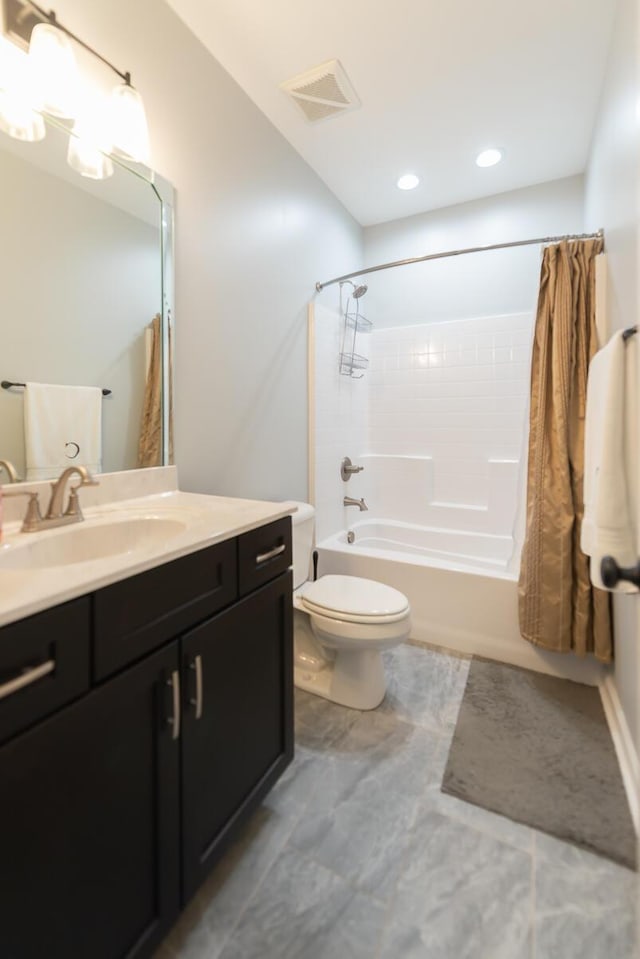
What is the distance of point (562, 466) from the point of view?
171 centimetres

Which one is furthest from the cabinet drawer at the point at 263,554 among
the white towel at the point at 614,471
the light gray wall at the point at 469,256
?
the light gray wall at the point at 469,256

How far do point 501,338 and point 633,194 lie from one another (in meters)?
1.41

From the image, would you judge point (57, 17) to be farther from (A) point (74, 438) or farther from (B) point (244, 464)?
(B) point (244, 464)

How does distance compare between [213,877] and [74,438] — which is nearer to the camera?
[213,877]

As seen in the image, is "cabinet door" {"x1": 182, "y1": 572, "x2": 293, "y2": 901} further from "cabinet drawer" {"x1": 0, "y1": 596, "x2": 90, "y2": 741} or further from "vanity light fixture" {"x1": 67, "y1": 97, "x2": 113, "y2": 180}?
"vanity light fixture" {"x1": 67, "y1": 97, "x2": 113, "y2": 180}

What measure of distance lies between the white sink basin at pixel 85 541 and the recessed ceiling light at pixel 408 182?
8.08 ft

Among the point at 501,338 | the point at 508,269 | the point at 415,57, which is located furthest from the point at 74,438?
the point at 508,269

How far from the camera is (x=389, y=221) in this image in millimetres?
2859

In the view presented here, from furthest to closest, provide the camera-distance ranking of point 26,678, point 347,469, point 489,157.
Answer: point 347,469, point 489,157, point 26,678

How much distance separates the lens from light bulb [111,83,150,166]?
3.82ft

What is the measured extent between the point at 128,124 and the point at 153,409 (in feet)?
2.73

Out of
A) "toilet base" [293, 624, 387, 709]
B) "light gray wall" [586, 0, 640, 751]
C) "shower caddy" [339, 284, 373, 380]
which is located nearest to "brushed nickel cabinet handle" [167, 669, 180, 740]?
"toilet base" [293, 624, 387, 709]

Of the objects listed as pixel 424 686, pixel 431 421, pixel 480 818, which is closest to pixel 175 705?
pixel 480 818

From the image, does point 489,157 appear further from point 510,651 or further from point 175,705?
point 175,705
